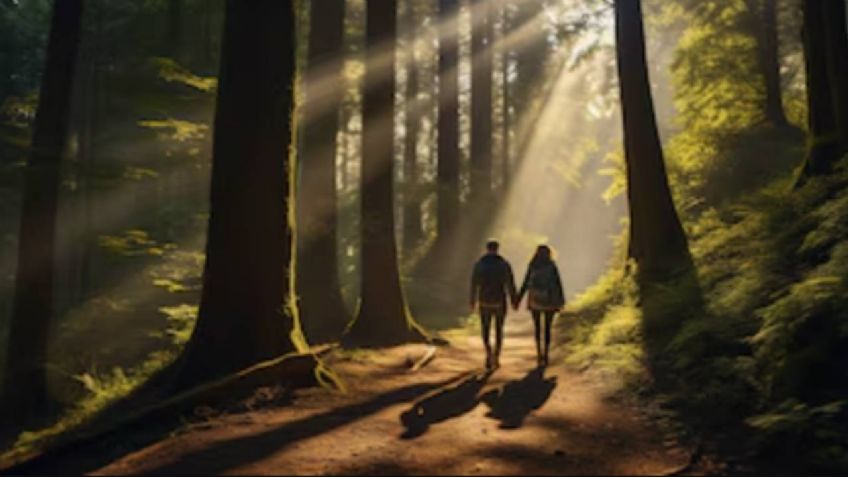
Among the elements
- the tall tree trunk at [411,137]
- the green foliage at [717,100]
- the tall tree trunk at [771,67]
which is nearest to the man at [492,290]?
the green foliage at [717,100]

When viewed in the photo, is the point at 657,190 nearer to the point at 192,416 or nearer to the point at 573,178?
the point at 192,416

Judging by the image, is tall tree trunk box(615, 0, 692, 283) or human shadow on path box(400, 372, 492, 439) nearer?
human shadow on path box(400, 372, 492, 439)

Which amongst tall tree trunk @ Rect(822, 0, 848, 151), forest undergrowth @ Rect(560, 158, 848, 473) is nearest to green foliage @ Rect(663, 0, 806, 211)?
forest undergrowth @ Rect(560, 158, 848, 473)

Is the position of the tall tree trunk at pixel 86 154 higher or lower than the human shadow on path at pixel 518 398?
higher

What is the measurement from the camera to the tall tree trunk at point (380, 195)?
13.8 meters

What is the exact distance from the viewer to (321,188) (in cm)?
1518

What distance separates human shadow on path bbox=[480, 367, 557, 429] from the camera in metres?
7.82

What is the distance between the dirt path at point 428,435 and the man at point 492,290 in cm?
149

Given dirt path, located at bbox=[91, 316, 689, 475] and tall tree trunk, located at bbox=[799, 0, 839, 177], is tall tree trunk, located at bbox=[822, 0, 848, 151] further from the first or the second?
dirt path, located at bbox=[91, 316, 689, 475]

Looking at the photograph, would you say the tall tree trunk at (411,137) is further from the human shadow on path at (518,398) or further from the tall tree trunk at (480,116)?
the human shadow on path at (518,398)

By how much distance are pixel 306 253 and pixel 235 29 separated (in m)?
6.83

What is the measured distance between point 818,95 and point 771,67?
904cm

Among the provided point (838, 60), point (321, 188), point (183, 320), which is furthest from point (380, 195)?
point (838, 60)

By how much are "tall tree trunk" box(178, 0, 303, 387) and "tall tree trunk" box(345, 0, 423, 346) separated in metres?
4.69
